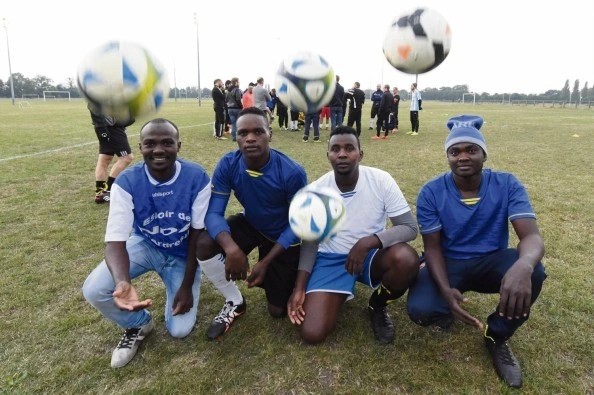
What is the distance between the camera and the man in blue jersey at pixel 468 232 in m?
2.63

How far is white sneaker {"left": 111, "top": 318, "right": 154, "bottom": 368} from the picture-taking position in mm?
2609

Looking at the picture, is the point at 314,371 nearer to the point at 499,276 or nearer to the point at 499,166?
the point at 499,276

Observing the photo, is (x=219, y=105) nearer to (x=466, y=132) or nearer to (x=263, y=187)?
(x=263, y=187)

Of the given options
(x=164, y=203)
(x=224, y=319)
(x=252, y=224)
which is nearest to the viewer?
(x=164, y=203)

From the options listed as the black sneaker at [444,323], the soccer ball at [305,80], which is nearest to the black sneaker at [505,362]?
the black sneaker at [444,323]

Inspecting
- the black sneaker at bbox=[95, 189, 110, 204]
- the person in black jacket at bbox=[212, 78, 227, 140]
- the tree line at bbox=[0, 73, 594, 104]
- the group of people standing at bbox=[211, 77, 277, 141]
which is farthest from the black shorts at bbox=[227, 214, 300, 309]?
the tree line at bbox=[0, 73, 594, 104]

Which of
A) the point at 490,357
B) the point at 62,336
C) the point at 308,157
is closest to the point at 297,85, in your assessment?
the point at 490,357

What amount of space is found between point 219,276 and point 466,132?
2046 mm

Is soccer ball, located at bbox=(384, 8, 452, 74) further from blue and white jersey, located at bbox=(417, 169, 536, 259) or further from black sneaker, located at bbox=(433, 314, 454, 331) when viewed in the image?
black sneaker, located at bbox=(433, 314, 454, 331)

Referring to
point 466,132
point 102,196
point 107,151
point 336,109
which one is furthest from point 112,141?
point 336,109

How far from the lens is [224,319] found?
3004 mm

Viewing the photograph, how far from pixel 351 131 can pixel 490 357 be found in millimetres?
1775

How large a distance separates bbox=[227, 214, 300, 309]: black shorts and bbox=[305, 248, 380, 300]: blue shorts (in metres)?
0.21

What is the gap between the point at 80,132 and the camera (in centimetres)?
1442
